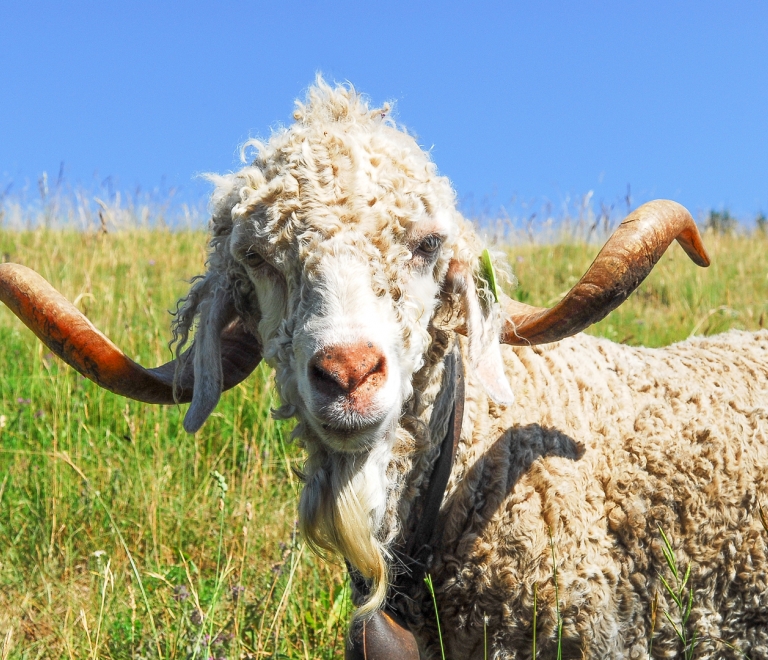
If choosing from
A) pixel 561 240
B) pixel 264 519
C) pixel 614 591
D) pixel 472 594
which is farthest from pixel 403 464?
pixel 561 240

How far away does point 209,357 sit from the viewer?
8.87ft

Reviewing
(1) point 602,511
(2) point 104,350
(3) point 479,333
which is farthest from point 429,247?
(2) point 104,350

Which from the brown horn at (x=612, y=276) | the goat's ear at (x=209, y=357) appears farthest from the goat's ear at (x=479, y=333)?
the goat's ear at (x=209, y=357)

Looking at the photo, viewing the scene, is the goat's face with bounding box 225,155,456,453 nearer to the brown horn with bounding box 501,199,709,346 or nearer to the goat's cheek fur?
the goat's cheek fur

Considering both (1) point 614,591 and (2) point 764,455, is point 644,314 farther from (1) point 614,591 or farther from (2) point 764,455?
(1) point 614,591

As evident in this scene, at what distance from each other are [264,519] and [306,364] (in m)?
2.26

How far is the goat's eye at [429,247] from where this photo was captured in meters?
2.47

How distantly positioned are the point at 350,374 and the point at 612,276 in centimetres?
106

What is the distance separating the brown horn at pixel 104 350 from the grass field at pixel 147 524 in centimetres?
43

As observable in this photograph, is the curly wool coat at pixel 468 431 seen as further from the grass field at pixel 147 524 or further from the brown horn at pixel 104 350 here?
the grass field at pixel 147 524

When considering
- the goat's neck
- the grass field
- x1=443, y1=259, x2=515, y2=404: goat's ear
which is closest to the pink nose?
the goat's neck

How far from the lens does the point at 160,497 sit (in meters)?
4.12

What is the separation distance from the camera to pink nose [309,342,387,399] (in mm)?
2033

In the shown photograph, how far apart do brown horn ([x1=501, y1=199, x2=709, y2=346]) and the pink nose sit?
0.81m
